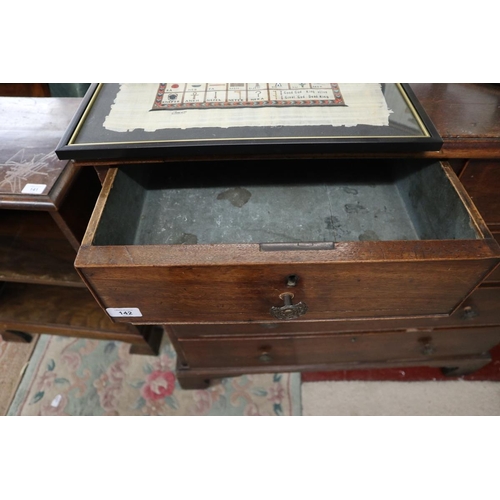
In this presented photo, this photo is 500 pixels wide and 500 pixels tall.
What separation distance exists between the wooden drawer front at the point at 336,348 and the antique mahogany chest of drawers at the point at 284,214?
13 millimetres

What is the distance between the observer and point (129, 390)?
1.06 m

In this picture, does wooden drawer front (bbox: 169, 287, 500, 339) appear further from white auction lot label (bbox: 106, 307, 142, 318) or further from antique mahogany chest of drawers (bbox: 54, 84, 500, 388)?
white auction lot label (bbox: 106, 307, 142, 318)

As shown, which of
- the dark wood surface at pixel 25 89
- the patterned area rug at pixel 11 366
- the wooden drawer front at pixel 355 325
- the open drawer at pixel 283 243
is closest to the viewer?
the open drawer at pixel 283 243

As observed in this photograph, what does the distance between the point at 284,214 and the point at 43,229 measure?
A: 2.19 feet

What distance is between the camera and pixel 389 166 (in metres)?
0.77

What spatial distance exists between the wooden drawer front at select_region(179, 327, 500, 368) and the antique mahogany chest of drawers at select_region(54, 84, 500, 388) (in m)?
0.01

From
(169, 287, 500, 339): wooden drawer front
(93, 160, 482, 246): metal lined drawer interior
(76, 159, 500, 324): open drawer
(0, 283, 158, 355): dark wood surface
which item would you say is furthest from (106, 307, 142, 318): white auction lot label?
(0, 283, 158, 355): dark wood surface

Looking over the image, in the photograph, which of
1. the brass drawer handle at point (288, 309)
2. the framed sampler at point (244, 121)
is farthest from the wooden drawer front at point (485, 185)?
the brass drawer handle at point (288, 309)

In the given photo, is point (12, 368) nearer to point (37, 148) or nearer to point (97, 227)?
point (37, 148)

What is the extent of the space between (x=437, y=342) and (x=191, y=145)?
0.77 m

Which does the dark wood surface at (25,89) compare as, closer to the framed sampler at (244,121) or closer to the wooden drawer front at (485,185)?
the framed sampler at (244,121)

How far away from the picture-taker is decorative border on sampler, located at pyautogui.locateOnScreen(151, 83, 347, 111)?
60cm

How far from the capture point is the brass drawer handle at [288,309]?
0.52 meters

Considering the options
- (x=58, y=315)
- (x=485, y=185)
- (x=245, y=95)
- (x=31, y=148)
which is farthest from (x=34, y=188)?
(x=485, y=185)
